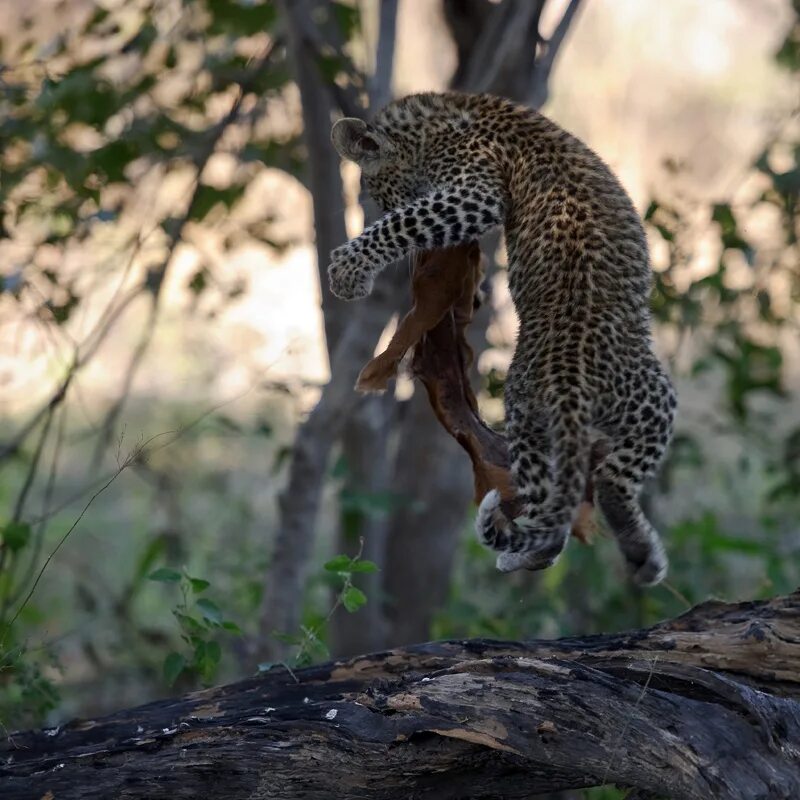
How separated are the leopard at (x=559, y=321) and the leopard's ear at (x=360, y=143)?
1.77 feet

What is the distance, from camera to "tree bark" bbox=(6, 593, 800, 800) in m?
3.56

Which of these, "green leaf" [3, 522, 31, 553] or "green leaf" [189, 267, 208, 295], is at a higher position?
"green leaf" [189, 267, 208, 295]

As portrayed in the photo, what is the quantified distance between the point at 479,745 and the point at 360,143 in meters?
2.81

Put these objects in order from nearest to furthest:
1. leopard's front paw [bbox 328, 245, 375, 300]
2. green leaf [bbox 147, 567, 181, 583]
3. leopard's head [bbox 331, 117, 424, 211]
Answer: green leaf [bbox 147, 567, 181, 583] < leopard's front paw [bbox 328, 245, 375, 300] < leopard's head [bbox 331, 117, 424, 211]

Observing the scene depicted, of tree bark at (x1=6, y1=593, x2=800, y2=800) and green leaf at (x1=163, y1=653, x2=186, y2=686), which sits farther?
green leaf at (x1=163, y1=653, x2=186, y2=686)

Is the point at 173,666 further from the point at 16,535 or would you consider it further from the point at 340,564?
the point at 16,535

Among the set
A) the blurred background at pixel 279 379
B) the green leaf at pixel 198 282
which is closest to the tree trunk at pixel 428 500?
the blurred background at pixel 279 379

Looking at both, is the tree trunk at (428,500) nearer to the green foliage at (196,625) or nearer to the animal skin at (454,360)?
the animal skin at (454,360)

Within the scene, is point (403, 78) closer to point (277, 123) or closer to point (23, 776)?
point (277, 123)

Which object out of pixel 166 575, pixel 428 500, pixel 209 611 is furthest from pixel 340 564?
pixel 428 500

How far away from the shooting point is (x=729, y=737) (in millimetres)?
3582

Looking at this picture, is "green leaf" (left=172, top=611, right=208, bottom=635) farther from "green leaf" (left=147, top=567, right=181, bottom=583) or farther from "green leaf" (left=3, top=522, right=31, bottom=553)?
"green leaf" (left=3, top=522, right=31, bottom=553)

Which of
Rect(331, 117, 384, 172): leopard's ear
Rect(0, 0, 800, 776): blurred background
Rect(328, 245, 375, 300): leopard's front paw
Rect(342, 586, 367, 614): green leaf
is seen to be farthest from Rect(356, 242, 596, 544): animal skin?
Rect(331, 117, 384, 172): leopard's ear

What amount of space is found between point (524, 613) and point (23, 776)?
390cm
